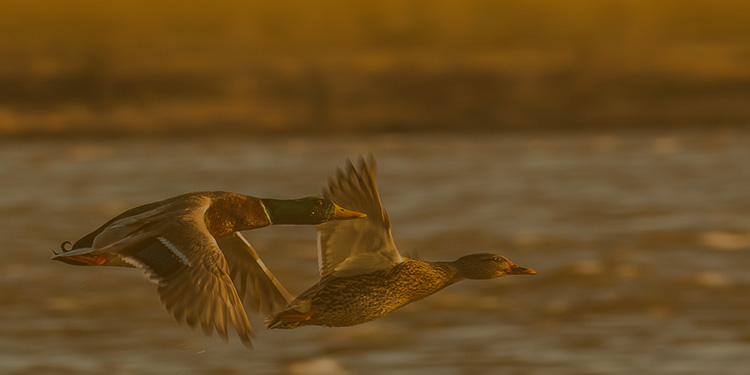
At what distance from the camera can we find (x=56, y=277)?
21.5 meters

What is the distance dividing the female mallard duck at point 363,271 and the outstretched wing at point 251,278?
371 millimetres

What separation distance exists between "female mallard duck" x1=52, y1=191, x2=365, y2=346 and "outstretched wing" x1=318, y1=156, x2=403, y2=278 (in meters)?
0.58

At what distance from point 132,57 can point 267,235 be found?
6.84 metres

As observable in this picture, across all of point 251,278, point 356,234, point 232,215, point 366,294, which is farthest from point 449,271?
point 232,215

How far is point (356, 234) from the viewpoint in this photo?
7.36m

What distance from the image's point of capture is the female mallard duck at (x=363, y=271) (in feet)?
22.3

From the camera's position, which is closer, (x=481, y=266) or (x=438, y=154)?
(x=481, y=266)

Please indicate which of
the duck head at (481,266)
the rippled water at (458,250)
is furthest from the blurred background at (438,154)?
the duck head at (481,266)

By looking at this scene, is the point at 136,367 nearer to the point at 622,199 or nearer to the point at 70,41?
the point at 622,199

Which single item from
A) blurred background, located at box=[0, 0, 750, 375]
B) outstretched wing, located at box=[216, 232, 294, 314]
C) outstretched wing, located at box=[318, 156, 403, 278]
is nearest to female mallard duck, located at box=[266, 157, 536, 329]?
outstretched wing, located at box=[318, 156, 403, 278]

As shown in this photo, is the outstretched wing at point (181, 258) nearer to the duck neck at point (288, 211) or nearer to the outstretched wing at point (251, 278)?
the duck neck at point (288, 211)

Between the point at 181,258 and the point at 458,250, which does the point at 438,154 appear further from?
the point at 181,258

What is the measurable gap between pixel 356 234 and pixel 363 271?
270mm

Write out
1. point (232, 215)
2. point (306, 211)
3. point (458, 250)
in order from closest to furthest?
point (232, 215) < point (306, 211) < point (458, 250)
